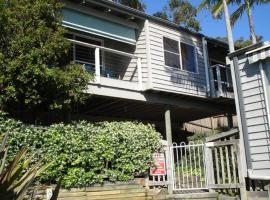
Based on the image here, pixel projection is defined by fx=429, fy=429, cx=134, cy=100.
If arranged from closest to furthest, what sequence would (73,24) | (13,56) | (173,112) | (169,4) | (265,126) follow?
(265,126) < (13,56) < (73,24) < (173,112) < (169,4)

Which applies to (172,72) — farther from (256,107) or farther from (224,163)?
(256,107)

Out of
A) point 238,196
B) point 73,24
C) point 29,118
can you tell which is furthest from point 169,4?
point 238,196

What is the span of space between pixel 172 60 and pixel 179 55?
1.78 ft

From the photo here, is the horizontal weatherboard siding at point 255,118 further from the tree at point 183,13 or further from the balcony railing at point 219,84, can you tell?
the tree at point 183,13

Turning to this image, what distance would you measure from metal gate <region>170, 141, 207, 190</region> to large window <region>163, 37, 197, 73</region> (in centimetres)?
510

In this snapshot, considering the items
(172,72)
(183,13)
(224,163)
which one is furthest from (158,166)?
(183,13)

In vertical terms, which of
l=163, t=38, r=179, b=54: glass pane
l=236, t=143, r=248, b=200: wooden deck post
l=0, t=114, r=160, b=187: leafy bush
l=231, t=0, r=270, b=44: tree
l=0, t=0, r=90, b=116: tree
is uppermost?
l=231, t=0, r=270, b=44: tree

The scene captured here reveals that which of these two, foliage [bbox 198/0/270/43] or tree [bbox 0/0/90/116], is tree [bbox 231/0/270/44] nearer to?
foliage [bbox 198/0/270/43]

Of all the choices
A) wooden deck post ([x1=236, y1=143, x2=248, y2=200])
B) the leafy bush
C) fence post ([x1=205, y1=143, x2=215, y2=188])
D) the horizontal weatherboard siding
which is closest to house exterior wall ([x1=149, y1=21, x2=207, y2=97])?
the leafy bush

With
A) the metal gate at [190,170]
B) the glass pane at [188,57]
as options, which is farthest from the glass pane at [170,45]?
the metal gate at [190,170]

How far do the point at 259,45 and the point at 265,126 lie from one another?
1938 millimetres

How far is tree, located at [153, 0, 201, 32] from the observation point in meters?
32.8

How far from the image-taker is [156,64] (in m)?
15.9

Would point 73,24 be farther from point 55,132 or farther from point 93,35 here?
point 55,132
